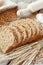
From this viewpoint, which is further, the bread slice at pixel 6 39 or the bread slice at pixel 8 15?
the bread slice at pixel 8 15

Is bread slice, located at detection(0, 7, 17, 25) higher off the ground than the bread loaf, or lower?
higher

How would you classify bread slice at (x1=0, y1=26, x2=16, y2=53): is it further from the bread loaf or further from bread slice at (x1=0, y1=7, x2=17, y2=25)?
bread slice at (x1=0, y1=7, x2=17, y2=25)

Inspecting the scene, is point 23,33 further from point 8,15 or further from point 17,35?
point 8,15

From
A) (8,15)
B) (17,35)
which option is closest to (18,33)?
(17,35)

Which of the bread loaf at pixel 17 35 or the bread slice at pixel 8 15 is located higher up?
the bread slice at pixel 8 15

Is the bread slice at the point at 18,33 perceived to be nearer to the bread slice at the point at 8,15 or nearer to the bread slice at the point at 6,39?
the bread slice at the point at 6,39

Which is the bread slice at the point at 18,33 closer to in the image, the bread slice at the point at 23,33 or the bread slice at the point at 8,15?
the bread slice at the point at 23,33

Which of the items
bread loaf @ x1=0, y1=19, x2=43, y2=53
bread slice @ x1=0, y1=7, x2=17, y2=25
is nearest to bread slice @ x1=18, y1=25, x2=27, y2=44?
bread loaf @ x1=0, y1=19, x2=43, y2=53

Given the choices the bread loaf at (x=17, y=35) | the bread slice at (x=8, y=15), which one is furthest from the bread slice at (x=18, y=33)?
the bread slice at (x=8, y=15)

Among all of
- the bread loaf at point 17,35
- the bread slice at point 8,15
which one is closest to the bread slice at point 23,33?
the bread loaf at point 17,35
